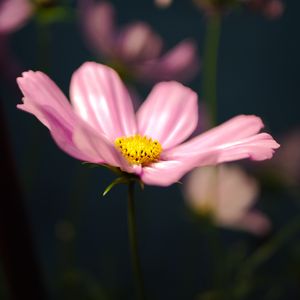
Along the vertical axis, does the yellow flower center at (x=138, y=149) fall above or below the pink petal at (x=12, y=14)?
below

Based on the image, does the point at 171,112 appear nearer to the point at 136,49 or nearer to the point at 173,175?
the point at 173,175

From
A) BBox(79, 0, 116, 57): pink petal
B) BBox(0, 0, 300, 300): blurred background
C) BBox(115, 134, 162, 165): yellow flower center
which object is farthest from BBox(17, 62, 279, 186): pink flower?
BBox(0, 0, 300, 300): blurred background

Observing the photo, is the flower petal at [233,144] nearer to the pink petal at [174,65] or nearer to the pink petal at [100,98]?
the pink petal at [100,98]

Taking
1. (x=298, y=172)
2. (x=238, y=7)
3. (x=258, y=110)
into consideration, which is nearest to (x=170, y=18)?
(x=258, y=110)

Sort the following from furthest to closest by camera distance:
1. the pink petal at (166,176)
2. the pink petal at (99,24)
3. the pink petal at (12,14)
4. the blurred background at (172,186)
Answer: the blurred background at (172,186) → the pink petal at (99,24) → the pink petal at (12,14) → the pink petal at (166,176)

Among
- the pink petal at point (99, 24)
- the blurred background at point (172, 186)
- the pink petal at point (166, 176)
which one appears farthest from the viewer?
the blurred background at point (172, 186)

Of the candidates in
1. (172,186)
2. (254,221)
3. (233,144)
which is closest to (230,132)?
(233,144)

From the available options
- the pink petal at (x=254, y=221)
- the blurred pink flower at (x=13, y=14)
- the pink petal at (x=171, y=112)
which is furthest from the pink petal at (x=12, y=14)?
the pink petal at (x=254, y=221)
